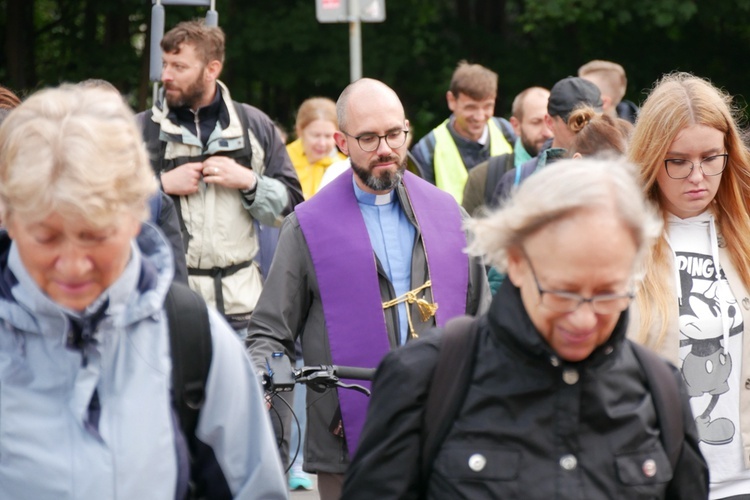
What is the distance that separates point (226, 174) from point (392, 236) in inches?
73.6

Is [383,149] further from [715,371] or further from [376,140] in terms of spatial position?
[715,371]

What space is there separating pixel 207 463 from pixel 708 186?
6.67 feet

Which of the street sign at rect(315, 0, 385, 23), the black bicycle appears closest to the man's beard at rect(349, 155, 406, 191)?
the black bicycle

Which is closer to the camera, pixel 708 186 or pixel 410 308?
pixel 708 186

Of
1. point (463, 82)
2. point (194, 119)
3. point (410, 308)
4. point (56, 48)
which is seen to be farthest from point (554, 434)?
point (56, 48)

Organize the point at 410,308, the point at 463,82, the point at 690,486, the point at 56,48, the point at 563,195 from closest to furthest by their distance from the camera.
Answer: the point at 563,195, the point at 690,486, the point at 410,308, the point at 463,82, the point at 56,48

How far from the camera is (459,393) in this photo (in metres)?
2.80

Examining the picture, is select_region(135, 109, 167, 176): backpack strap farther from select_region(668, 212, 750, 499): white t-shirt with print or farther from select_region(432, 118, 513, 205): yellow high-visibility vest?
select_region(668, 212, 750, 499): white t-shirt with print

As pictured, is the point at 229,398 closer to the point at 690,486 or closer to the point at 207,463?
the point at 207,463

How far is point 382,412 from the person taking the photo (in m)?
2.83

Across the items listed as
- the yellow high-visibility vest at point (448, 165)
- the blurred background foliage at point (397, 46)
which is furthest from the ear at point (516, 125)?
the blurred background foliage at point (397, 46)

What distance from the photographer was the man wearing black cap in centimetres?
670

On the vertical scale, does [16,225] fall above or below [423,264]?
above

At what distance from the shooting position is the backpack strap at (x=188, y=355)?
271cm
